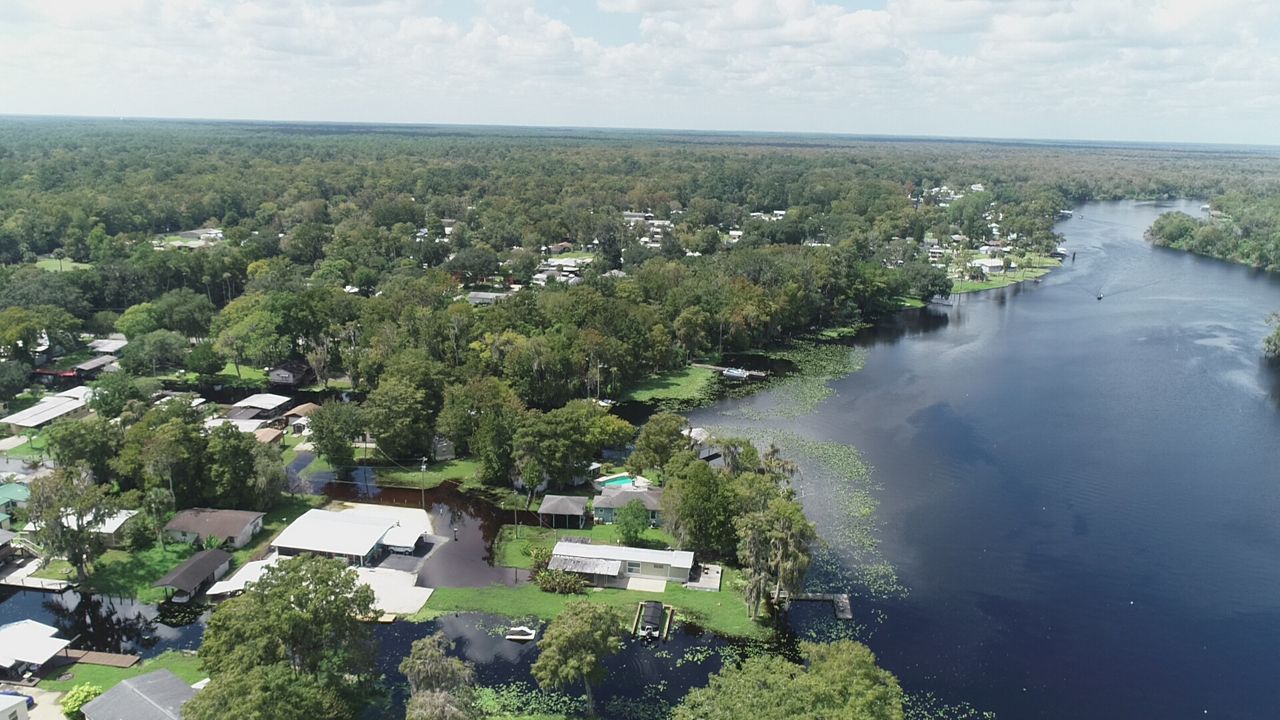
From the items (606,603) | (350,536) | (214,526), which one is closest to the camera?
(606,603)

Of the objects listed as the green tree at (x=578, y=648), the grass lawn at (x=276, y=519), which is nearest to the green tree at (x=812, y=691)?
the green tree at (x=578, y=648)

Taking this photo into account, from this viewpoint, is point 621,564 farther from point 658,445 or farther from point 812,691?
point 812,691

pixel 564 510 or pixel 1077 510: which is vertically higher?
pixel 564 510

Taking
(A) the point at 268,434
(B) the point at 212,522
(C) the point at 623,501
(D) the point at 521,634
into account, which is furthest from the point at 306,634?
(A) the point at 268,434

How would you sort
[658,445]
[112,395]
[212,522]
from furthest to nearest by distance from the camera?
1. [112,395]
2. [658,445]
3. [212,522]

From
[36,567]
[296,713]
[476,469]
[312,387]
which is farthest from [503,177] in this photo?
[296,713]

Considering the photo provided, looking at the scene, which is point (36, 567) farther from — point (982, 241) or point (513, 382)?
point (982, 241)

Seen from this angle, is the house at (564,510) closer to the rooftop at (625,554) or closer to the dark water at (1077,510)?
the rooftop at (625,554)
